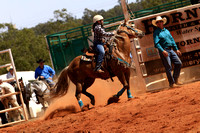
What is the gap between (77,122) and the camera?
25.3ft

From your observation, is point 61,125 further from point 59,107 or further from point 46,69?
point 46,69

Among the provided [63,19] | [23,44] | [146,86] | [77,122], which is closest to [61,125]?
[77,122]

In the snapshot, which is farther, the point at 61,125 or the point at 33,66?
the point at 33,66

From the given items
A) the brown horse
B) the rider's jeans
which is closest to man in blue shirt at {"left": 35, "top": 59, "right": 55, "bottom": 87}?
the brown horse

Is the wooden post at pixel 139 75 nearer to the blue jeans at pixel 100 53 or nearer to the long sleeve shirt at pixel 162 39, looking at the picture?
the long sleeve shirt at pixel 162 39

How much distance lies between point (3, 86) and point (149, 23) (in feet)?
17.5

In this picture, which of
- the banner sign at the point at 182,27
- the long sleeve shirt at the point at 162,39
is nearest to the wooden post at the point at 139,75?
the banner sign at the point at 182,27

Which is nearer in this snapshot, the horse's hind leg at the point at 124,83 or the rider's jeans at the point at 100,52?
the rider's jeans at the point at 100,52

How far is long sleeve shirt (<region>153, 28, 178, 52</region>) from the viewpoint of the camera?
385 inches

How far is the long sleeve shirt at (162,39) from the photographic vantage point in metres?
9.79

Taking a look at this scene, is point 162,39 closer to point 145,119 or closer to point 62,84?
point 62,84

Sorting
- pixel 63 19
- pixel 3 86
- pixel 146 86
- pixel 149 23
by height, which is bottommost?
→ pixel 146 86

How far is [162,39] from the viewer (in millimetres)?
9844

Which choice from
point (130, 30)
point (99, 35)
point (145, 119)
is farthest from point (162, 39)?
point (145, 119)
